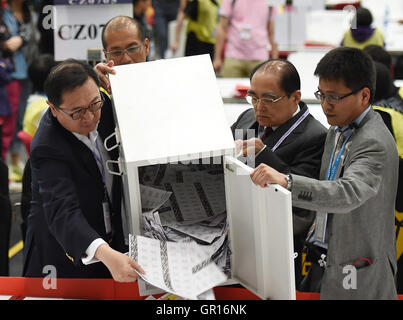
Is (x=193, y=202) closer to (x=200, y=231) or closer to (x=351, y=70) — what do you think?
(x=200, y=231)

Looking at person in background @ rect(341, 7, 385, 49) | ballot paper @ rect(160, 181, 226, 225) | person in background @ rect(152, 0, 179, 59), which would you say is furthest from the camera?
person in background @ rect(152, 0, 179, 59)

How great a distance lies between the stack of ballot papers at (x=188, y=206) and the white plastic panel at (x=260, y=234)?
0.07 meters

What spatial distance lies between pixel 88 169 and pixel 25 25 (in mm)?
4303

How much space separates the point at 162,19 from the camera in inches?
358

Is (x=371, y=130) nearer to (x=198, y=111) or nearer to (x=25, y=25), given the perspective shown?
(x=198, y=111)

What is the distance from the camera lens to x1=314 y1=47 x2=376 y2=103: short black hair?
1910mm

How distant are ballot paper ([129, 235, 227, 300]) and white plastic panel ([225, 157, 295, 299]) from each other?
0.13 meters

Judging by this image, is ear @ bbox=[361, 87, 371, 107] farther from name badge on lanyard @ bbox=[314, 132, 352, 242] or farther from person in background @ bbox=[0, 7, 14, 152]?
person in background @ bbox=[0, 7, 14, 152]

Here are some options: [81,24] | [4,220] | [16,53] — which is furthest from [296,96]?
[16,53]

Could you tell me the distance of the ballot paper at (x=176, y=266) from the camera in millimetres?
1653

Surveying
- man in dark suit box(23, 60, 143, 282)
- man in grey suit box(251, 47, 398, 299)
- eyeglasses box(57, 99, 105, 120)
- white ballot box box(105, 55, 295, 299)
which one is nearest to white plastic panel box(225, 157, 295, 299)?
white ballot box box(105, 55, 295, 299)

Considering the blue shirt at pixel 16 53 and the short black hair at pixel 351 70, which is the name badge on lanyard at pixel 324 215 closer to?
the short black hair at pixel 351 70

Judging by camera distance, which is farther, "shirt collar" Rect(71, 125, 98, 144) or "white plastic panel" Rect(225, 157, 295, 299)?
"shirt collar" Rect(71, 125, 98, 144)

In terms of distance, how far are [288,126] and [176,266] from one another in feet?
2.38
